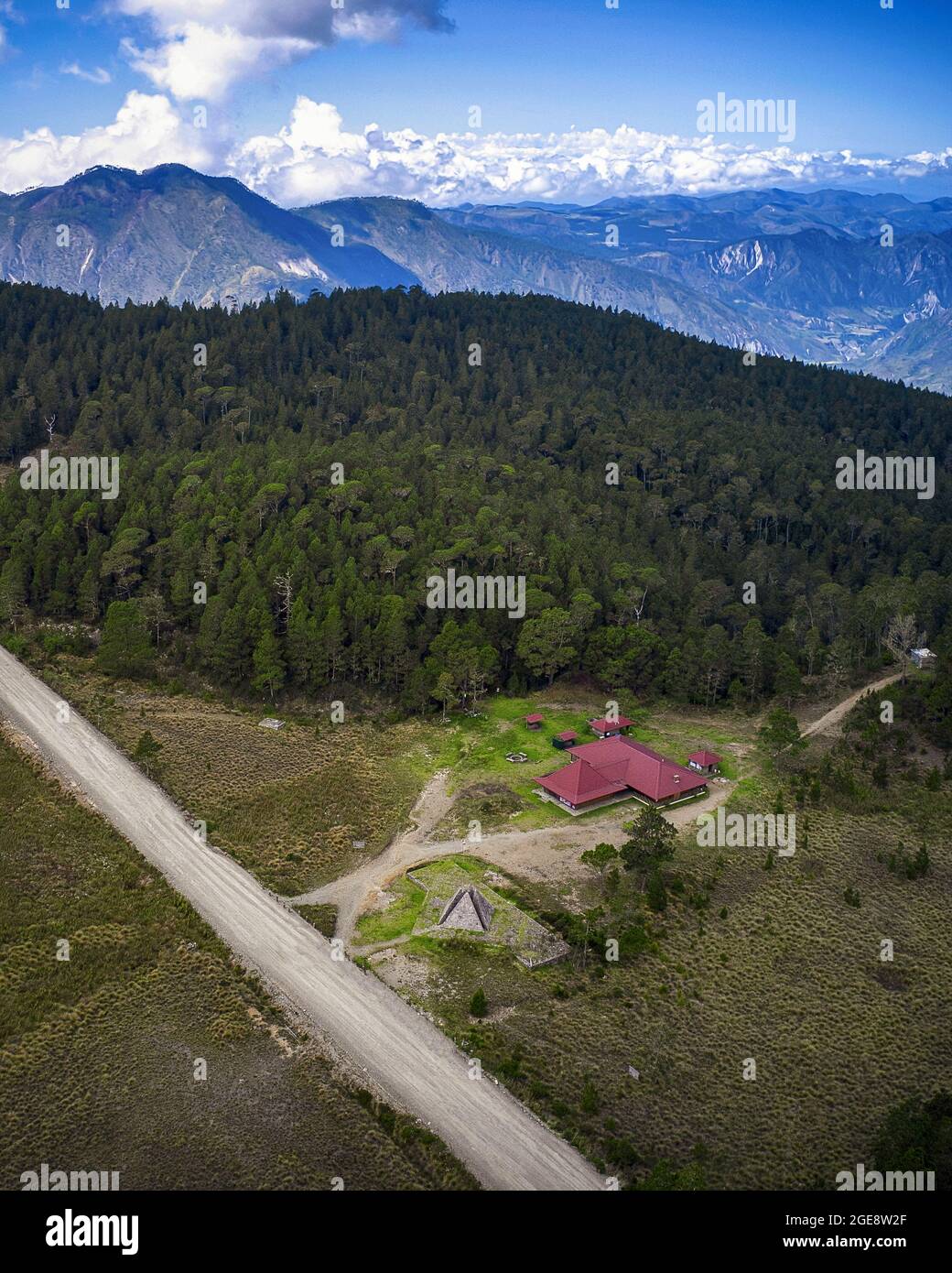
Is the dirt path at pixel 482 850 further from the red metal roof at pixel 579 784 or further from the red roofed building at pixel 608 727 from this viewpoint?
the red roofed building at pixel 608 727

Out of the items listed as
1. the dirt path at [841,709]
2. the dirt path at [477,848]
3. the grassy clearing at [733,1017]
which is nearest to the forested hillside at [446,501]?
the dirt path at [841,709]

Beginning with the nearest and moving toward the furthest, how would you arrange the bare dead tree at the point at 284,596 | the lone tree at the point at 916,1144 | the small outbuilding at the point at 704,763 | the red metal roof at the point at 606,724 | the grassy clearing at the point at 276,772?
the lone tree at the point at 916,1144 < the grassy clearing at the point at 276,772 < the small outbuilding at the point at 704,763 < the red metal roof at the point at 606,724 < the bare dead tree at the point at 284,596

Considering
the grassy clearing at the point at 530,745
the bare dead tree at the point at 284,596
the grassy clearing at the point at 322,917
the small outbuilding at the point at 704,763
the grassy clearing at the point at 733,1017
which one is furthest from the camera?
the bare dead tree at the point at 284,596

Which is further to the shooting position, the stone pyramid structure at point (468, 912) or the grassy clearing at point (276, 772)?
the grassy clearing at point (276, 772)

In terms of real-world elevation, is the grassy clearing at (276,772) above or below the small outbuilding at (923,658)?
below

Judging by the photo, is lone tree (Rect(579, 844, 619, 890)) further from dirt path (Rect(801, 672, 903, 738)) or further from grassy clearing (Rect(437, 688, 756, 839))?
dirt path (Rect(801, 672, 903, 738))

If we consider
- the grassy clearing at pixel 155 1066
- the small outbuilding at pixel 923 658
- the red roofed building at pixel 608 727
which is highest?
the small outbuilding at pixel 923 658

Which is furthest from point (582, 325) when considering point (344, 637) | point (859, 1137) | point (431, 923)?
point (859, 1137)

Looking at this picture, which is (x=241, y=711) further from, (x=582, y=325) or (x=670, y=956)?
(x=582, y=325)
